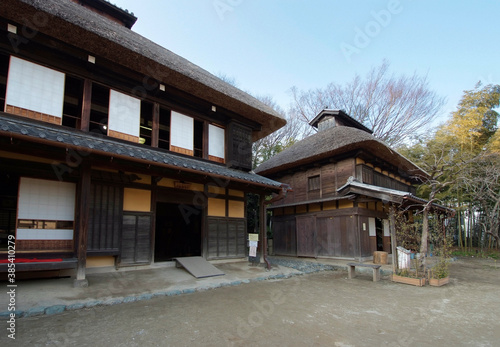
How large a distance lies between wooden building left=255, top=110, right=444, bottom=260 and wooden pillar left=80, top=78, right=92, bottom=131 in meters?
7.30

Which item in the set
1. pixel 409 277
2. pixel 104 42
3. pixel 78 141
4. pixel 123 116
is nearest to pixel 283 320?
pixel 409 277

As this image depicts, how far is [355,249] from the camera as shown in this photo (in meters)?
9.99

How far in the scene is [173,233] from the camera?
36.9ft

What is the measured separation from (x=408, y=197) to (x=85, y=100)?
825 cm

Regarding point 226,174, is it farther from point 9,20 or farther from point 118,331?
point 9,20

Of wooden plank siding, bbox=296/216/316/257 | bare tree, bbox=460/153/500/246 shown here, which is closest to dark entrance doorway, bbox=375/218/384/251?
wooden plank siding, bbox=296/216/316/257

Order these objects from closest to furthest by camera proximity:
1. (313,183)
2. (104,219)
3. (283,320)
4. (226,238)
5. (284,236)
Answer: (283,320), (104,219), (226,238), (313,183), (284,236)

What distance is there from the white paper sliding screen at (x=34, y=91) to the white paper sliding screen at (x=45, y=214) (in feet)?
4.29

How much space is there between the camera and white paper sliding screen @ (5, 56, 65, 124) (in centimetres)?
511

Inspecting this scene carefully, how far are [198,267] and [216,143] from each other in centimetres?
368

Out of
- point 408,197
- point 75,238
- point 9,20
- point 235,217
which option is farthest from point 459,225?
point 9,20

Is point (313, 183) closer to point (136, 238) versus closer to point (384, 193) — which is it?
point (384, 193)

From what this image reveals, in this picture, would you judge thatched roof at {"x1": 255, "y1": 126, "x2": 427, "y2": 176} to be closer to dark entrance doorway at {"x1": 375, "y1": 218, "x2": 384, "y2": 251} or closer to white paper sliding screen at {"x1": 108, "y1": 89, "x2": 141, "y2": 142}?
dark entrance doorway at {"x1": 375, "y1": 218, "x2": 384, "y2": 251}

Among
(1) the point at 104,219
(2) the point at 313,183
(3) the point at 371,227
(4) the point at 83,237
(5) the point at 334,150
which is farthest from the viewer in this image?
(2) the point at 313,183
